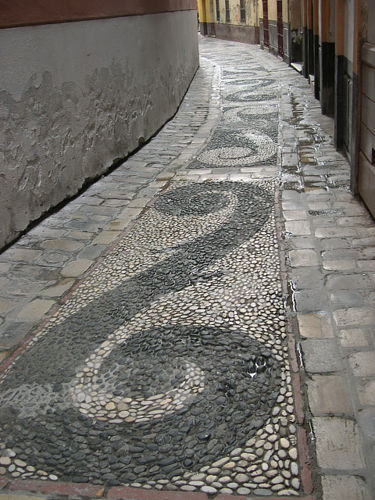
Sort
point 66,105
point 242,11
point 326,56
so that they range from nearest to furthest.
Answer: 1. point 66,105
2. point 326,56
3. point 242,11

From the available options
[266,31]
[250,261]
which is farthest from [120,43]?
[266,31]

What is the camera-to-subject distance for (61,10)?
5.43 metres

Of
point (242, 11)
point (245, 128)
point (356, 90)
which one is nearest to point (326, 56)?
point (245, 128)

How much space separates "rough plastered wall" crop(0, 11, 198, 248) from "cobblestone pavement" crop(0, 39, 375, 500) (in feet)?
1.12

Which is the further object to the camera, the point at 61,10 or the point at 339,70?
the point at 339,70

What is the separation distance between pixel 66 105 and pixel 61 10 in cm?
94

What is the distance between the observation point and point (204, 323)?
3357mm

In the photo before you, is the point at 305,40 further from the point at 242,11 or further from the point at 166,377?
the point at 242,11

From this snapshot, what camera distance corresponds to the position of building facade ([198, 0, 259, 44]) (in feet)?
75.4

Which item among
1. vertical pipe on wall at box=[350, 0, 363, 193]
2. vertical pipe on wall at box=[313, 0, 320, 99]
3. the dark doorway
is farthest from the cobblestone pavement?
the dark doorway

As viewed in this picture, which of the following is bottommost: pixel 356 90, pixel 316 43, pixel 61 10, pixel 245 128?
pixel 245 128

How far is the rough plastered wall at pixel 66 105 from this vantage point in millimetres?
4719

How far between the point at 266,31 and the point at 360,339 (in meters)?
19.0

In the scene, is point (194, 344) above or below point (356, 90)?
below
